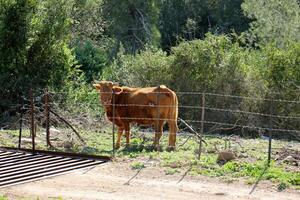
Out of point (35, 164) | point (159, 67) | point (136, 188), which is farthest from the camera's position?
point (159, 67)

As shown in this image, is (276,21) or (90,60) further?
(276,21)

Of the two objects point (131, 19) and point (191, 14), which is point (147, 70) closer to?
point (131, 19)

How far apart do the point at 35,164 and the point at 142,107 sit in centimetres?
371

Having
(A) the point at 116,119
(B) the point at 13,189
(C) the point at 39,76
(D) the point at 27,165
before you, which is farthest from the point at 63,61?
(B) the point at 13,189

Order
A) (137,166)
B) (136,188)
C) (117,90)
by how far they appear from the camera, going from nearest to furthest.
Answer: (136,188) < (137,166) < (117,90)

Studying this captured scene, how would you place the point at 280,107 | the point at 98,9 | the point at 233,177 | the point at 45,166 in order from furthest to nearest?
1. the point at 98,9
2. the point at 280,107
3. the point at 45,166
4. the point at 233,177

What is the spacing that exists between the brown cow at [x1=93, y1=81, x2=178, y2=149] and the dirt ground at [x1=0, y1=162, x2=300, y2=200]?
3019mm

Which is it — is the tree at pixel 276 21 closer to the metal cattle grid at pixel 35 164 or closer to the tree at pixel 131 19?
the tree at pixel 131 19

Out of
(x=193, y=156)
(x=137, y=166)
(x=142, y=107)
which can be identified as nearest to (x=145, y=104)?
(x=142, y=107)

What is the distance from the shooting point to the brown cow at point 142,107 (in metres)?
14.7

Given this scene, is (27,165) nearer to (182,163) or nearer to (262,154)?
(182,163)

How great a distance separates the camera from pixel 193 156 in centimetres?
1296

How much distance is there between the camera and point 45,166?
1227 centimetres

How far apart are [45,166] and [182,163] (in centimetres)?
274
